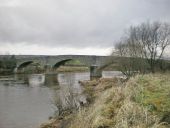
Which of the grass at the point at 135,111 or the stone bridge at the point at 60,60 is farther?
the stone bridge at the point at 60,60

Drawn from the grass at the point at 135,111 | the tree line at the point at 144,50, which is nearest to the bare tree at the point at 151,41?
the tree line at the point at 144,50

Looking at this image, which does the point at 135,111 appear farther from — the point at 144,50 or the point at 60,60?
the point at 60,60

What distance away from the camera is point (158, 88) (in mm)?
16969

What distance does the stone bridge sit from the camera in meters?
83.2

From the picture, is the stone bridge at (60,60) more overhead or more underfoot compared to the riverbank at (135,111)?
more overhead

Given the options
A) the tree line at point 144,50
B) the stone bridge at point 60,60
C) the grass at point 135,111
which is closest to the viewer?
the grass at point 135,111

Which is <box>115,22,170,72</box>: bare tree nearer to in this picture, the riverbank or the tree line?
the tree line

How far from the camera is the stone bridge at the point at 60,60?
83.2 meters

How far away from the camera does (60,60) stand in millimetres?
92938

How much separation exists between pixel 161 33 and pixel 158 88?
37480mm

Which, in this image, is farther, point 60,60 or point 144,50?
point 60,60

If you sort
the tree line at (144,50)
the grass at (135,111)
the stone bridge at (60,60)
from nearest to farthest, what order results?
the grass at (135,111)
the tree line at (144,50)
the stone bridge at (60,60)

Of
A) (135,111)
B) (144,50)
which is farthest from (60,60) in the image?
(135,111)

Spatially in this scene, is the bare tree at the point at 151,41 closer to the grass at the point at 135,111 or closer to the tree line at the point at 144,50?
the tree line at the point at 144,50
